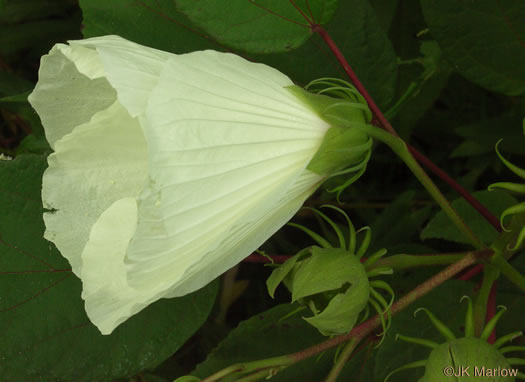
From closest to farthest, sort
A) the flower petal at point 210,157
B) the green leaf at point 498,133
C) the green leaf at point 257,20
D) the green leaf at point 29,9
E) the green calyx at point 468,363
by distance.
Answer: the flower petal at point 210,157
the green calyx at point 468,363
the green leaf at point 257,20
the green leaf at point 498,133
the green leaf at point 29,9

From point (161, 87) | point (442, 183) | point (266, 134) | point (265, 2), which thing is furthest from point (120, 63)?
point (442, 183)

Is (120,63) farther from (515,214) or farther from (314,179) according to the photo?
(515,214)

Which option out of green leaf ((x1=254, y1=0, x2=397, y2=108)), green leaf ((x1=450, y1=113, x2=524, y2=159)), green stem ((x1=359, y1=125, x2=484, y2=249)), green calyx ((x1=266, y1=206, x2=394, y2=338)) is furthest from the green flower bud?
green leaf ((x1=450, y1=113, x2=524, y2=159))

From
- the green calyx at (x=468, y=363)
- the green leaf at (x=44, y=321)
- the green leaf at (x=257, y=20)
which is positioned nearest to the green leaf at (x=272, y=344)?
the green leaf at (x=44, y=321)

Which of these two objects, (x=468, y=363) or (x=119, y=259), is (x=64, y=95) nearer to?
(x=119, y=259)

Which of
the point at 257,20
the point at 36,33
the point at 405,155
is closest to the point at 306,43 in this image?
the point at 257,20

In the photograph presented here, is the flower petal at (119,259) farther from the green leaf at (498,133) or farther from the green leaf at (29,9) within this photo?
the green leaf at (29,9)

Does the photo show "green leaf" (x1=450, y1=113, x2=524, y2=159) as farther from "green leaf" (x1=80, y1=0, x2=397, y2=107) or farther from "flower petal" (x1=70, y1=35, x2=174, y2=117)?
"flower petal" (x1=70, y1=35, x2=174, y2=117)
